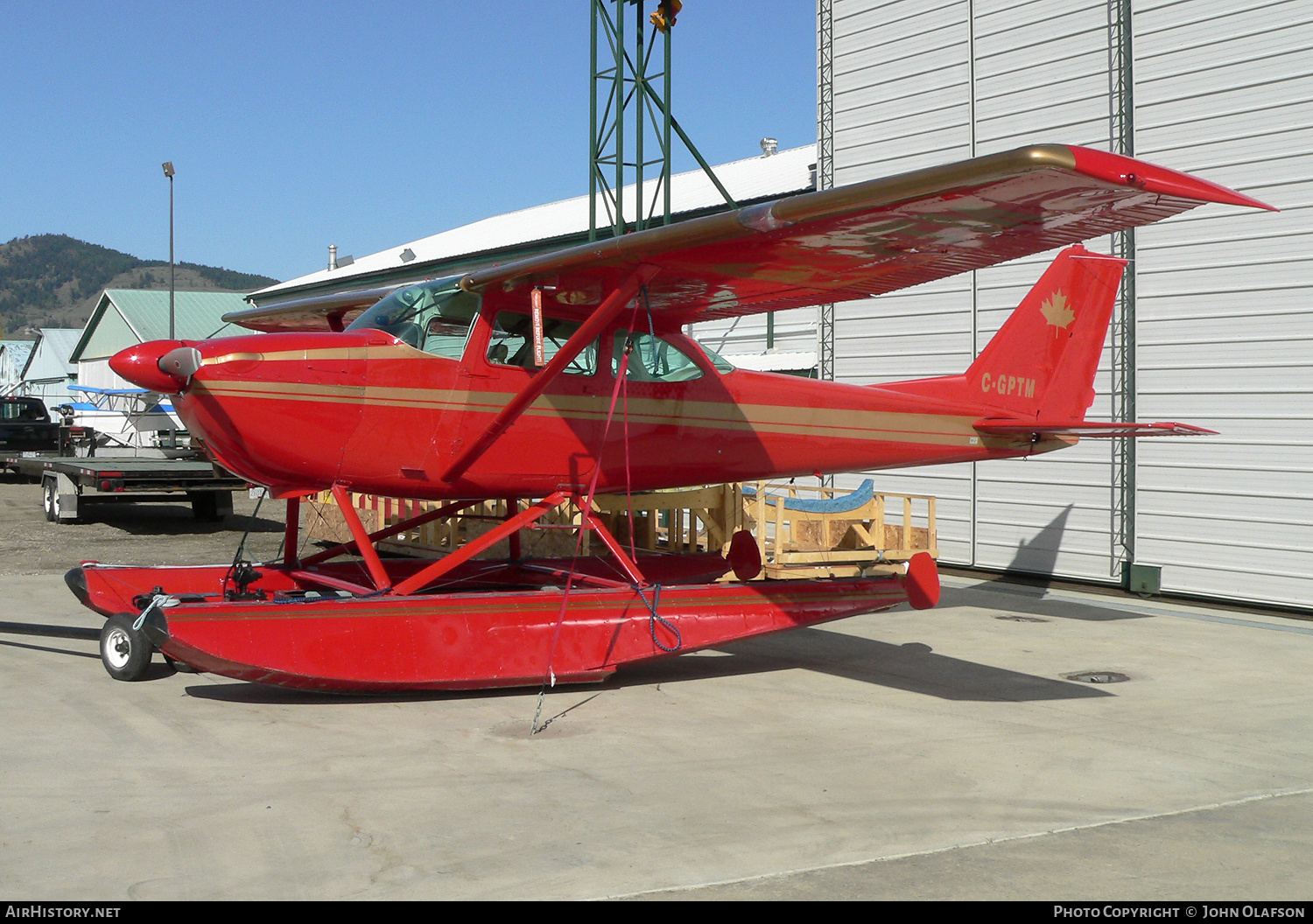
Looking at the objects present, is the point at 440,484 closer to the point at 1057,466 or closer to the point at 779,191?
the point at 1057,466

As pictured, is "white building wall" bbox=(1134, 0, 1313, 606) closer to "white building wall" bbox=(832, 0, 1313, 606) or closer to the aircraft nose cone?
"white building wall" bbox=(832, 0, 1313, 606)

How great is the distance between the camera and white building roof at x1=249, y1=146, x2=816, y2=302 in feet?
71.1

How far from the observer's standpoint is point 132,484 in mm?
15062

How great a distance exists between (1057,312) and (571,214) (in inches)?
773

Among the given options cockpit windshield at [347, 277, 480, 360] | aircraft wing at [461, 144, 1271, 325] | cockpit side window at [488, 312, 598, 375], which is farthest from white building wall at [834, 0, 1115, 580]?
cockpit windshield at [347, 277, 480, 360]

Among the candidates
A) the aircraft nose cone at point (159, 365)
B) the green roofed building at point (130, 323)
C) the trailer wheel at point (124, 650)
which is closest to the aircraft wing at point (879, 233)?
the aircraft nose cone at point (159, 365)

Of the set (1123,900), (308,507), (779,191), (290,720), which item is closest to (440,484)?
(290,720)

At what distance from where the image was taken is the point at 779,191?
64.1 feet

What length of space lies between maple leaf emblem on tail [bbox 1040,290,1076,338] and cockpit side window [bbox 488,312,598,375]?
4.39 metres

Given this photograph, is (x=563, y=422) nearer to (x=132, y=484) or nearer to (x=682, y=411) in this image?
(x=682, y=411)

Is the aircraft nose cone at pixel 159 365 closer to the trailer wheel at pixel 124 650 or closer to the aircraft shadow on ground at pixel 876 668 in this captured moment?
the trailer wheel at pixel 124 650

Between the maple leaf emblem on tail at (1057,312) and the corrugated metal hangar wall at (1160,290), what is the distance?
2.79m

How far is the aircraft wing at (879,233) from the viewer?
483cm

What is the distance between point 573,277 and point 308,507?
8.92 metres
